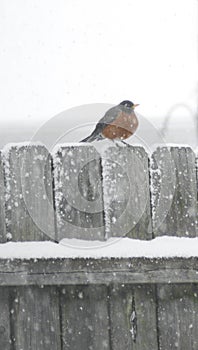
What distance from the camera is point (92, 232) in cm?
303

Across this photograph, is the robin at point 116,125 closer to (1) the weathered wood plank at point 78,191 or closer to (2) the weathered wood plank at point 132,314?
(1) the weathered wood plank at point 78,191

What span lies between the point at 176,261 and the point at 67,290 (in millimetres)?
507

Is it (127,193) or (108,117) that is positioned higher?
(108,117)

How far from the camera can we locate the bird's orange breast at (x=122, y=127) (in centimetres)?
380

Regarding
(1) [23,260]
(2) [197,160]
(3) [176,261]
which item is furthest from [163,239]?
A: (1) [23,260]

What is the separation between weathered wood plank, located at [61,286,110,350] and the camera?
9.83 feet

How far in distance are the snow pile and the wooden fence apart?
0.09ft

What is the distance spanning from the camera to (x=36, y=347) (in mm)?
3033

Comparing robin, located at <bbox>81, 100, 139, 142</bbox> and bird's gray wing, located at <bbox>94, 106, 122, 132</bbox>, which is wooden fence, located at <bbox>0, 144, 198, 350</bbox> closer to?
robin, located at <bbox>81, 100, 139, 142</bbox>

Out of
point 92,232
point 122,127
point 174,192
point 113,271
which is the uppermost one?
point 122,127

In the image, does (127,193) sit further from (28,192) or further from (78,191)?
(28,192)

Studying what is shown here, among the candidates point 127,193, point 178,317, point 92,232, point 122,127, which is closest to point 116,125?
point 122,127

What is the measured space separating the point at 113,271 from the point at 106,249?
0.10 metres

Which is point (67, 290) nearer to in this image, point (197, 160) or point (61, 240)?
point (61, 240)
